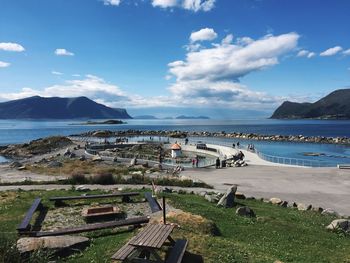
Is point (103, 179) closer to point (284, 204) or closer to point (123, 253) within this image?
point (284, 204)

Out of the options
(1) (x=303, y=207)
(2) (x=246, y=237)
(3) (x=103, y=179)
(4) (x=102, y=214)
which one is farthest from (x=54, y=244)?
(3) (x=103, y=179)

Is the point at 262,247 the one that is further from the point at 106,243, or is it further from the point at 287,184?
the point at 287,184

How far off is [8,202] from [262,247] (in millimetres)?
12676

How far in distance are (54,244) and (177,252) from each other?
3.69m

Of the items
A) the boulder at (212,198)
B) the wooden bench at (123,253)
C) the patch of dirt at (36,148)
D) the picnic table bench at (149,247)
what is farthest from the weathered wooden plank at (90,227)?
the patch of dirt at (36,148)

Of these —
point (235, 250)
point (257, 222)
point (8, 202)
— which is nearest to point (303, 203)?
point (257, 222)

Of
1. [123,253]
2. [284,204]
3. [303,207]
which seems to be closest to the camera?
[123,253]

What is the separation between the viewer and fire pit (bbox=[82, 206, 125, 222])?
48.9 feet

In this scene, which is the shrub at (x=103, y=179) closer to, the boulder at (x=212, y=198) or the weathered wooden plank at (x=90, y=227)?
the boulder at (x=212, y=198)

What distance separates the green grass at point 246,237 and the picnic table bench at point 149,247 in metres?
1.03

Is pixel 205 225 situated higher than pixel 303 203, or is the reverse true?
pixel 205 225

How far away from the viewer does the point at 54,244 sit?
10266 mm

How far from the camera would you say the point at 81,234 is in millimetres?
12625

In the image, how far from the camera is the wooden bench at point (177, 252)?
8.39 metres
